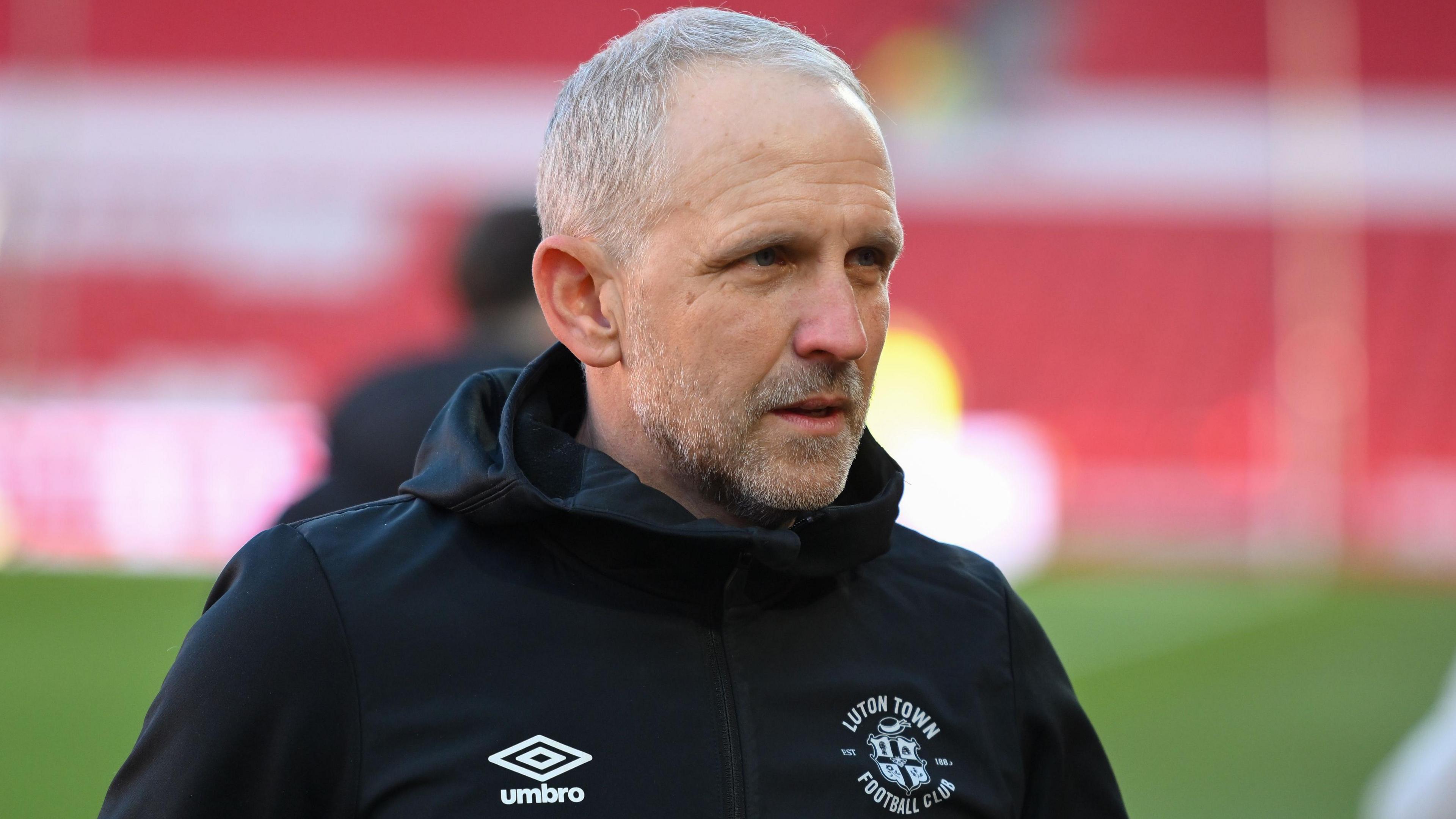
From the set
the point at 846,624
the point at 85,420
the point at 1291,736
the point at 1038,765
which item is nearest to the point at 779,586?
the point at 846,624

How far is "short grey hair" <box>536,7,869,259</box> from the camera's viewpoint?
5.35ft

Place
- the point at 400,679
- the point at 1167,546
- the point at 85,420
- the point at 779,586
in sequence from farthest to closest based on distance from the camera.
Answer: the point at 1167,546 → the point at 85,420 → the point at 779,586 → the point at 400,679

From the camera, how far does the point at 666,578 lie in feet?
5.08

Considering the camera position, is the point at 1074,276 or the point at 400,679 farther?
the point at 1074,276

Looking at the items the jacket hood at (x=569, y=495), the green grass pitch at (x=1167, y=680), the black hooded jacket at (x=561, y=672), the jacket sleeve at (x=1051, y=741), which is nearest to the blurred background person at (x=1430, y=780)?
the jacket sleeve at (x=1051, y=741)

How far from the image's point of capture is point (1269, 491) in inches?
634

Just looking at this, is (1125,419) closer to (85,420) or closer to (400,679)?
(85,420)

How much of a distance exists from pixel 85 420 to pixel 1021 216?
9.69 m

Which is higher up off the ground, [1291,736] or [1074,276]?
[1074,276]

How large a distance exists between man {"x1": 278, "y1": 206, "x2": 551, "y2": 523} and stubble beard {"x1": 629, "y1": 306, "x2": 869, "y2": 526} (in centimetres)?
96

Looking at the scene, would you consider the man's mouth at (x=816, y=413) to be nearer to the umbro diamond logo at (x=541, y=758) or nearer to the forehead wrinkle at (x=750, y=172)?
the forehead wrinkle at (x=750, y=172)

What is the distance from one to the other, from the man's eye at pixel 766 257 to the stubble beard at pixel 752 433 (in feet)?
0.33

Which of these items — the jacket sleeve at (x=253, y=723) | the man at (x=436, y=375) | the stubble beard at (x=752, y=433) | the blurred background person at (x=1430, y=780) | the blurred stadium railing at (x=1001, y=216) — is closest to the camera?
the jacket sleeve at (x=253, y=723)

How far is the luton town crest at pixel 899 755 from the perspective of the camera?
156cm
